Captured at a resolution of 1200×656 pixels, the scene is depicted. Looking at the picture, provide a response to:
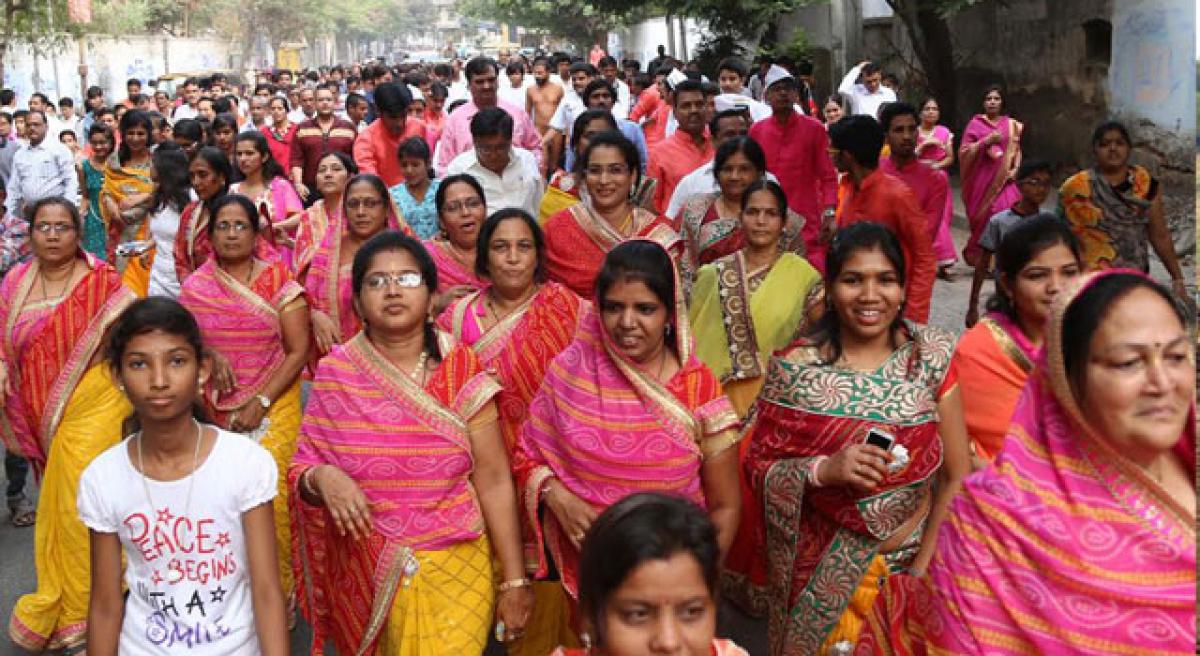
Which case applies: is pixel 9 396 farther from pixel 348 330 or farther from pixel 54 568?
pixel 348 330

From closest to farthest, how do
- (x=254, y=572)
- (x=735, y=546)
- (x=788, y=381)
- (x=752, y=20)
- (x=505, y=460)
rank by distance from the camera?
(x=254, y=572) < (x=788, y=381) < (x=505, y=460) < (x=735, y=546) < (x=752, y=20)

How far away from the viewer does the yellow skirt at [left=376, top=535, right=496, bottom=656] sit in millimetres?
3561

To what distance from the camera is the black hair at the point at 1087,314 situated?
218 centimetres

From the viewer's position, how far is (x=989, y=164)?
1026cm

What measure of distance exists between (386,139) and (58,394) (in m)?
4.58

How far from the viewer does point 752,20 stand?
21281mm

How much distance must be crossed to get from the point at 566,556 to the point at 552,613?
1.63 ft

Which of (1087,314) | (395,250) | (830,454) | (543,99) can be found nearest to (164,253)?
(395,250)

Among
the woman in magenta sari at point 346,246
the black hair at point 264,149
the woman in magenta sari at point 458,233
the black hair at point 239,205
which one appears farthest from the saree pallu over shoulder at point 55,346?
the black hair at point 264,149

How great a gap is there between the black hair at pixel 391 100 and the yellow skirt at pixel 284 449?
415cm

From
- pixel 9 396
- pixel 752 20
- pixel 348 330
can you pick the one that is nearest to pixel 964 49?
pixel 752 20

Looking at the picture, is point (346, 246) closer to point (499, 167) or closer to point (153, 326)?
point (499, 167)

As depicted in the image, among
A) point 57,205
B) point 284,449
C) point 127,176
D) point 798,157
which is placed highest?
point 127,176

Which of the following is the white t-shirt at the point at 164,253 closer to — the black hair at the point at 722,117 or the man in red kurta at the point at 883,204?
the black hair at the point at 722,117
